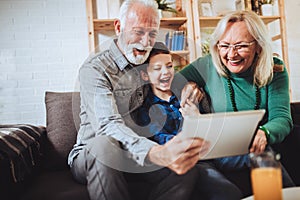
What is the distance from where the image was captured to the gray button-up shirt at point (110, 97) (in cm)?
111

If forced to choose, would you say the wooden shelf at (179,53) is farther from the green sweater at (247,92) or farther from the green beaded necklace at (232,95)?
the green beaded necklace at (232,95)

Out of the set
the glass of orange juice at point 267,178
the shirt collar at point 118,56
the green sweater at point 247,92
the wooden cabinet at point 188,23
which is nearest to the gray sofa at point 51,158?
the green sweater at point 247,92

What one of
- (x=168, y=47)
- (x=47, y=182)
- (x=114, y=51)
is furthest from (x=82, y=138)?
(x=168, y=47)

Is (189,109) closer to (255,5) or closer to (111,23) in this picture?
(111,23)

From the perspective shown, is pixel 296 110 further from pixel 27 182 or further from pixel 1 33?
pixel 1 33

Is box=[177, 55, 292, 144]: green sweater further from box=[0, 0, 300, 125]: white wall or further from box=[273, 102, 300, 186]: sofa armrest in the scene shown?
box=[0, 0, 300, 125]: white wall

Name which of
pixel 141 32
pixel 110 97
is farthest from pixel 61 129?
pixel 141 32

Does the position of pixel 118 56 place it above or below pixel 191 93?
above

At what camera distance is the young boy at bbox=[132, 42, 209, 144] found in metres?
1.16

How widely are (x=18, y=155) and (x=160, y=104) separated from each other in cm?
51

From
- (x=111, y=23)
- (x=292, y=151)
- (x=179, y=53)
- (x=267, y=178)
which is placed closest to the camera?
(x=267, y=178)

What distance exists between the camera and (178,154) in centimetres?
105

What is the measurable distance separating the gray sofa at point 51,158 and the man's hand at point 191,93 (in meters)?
0.28

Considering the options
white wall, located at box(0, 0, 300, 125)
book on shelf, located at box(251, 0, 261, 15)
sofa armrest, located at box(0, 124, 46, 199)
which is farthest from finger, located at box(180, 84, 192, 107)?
book on shelf, located at box(251, 0, 261, 15)
